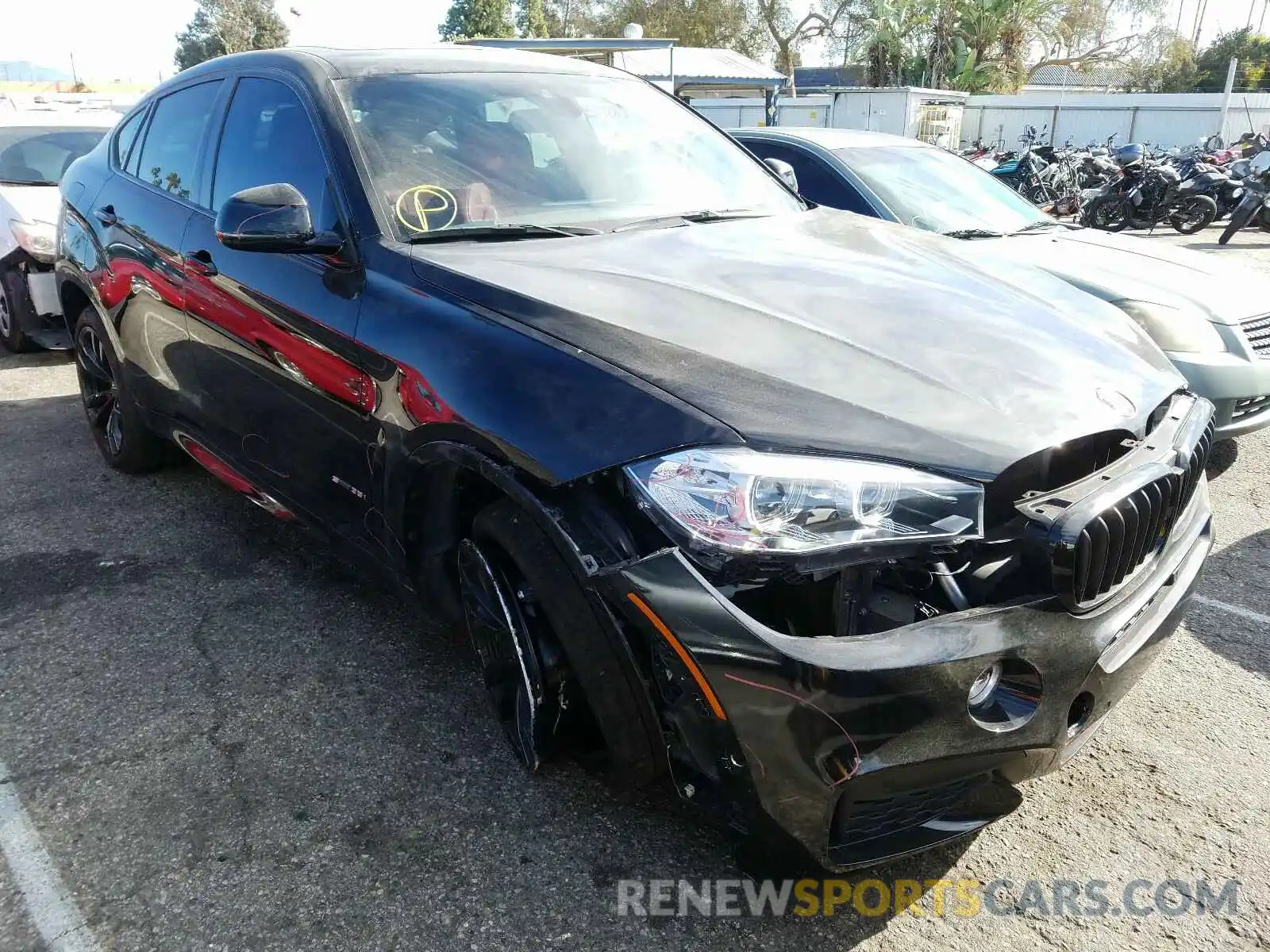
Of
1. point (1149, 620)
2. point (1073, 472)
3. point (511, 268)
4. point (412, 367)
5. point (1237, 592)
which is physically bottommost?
point (1237, 592)

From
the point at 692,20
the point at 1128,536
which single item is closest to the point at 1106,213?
the point at 1128,536

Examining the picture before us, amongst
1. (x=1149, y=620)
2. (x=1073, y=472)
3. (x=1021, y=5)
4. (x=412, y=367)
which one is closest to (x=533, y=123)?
(x=412, y=367)

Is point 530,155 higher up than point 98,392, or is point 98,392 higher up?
point 530,155

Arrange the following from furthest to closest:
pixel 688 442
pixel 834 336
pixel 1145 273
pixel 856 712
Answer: pixel 1145 273
pixel 834 336
pixel 688 442
pixel 856 712

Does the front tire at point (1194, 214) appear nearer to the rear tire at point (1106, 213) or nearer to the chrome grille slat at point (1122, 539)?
the rear tire at point (1106, 213)

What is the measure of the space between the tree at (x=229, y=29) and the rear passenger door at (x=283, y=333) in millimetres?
45904

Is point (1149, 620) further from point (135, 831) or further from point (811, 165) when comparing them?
point (811, 165)

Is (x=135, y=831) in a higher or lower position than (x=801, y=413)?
lower

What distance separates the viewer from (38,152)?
7.60 metres

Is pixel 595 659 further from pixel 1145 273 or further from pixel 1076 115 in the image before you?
pixel 1076 115

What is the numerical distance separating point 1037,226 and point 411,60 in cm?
425

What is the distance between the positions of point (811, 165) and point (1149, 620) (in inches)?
168

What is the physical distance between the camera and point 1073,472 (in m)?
2.02

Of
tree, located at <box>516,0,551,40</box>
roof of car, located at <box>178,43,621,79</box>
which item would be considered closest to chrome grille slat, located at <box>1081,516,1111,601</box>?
roof of car, located at <box>178,43,621,79</box>
